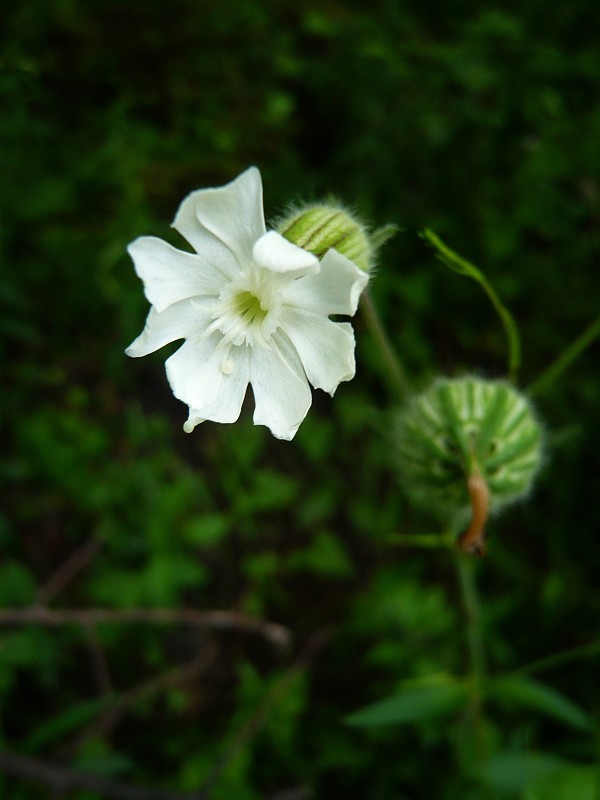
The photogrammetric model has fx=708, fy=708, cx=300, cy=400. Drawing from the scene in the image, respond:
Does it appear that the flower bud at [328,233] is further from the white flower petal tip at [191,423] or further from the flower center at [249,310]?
the white flower petal tip at [191,423]

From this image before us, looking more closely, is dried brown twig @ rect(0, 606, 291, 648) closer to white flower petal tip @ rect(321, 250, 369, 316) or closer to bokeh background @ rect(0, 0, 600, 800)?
bokeh background @ rect(0, 0, 600, 800)

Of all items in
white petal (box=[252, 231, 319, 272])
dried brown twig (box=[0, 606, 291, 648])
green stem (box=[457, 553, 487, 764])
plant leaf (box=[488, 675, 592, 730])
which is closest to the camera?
white petal (box=[252, 231, 319, 272])

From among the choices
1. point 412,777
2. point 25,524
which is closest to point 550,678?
point 412,777

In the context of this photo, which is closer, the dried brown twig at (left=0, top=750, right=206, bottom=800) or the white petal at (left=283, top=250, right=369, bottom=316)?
the white petal at (left=283, top=250, right=369, bottom=316)

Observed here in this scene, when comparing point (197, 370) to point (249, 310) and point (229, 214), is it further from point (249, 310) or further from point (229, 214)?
point (229, 214)

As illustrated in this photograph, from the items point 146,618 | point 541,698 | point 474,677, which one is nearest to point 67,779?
point 146,618

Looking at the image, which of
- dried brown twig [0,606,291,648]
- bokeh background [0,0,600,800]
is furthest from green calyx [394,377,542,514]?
dried brown twig [0,606,291,648]
